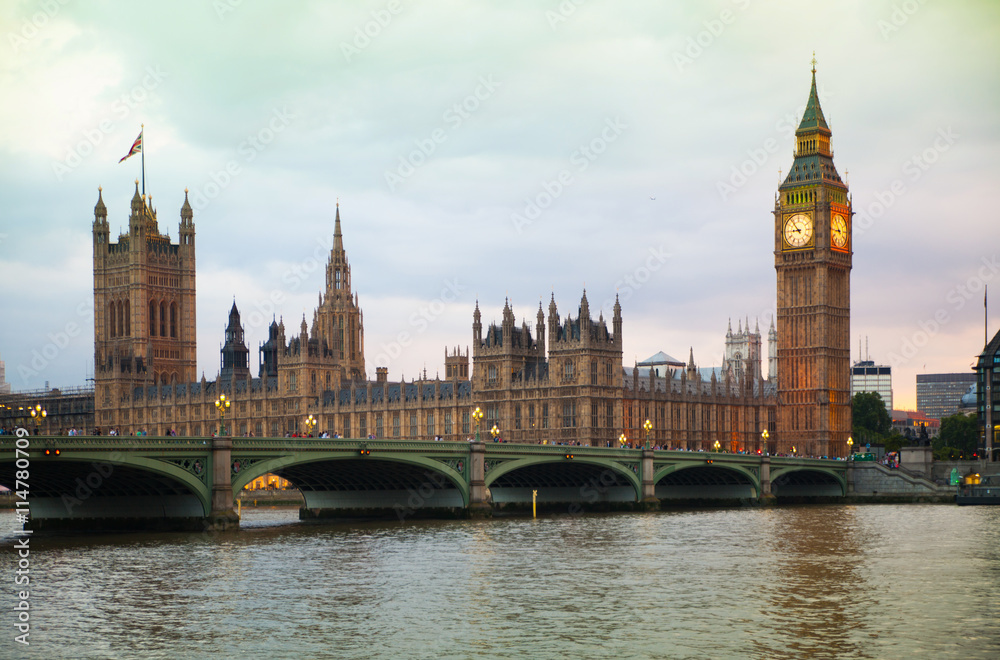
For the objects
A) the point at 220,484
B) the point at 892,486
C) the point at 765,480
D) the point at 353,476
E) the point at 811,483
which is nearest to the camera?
the point at 220,484

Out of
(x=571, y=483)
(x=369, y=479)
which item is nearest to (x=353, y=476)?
(x=369, y=479)

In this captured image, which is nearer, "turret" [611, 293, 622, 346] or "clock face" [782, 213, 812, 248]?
"turret" [611, 293, 622, 346]

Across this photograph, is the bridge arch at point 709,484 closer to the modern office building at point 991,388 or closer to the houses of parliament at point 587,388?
the houses of parliament at point 587,388

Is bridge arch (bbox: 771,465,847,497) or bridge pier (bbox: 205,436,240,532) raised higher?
bridge pier (bbox: 205,436,240,532)

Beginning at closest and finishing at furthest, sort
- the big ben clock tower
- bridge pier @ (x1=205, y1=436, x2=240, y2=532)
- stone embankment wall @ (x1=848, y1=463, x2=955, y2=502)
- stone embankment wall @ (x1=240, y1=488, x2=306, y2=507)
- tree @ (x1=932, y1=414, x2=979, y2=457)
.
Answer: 1. bridge pier @ (x1=205, y1=436, x2=240, y2=532)
2. stone embankment wall @ (x1=848, y1=463, x2=955, y2=502)
3. stone embankment wall @ (x1=240, y1=488, x2=306, y2=507)
4. the big ben clock tower
5. tree @ (x1=932, y1=414, x2=979, y2=457)

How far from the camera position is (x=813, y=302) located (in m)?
169

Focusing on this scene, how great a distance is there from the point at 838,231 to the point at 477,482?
3793 inches

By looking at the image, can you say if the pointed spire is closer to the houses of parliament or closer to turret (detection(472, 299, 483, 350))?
the houses of parliament

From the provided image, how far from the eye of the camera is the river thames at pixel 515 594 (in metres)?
38.8

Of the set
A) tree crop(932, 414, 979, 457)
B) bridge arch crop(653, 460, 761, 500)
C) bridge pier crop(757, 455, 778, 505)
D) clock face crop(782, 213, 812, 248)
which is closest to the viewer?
bridge arch crop(653, 460, 761, 500)

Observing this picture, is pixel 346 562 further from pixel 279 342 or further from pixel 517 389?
pixel 279 342

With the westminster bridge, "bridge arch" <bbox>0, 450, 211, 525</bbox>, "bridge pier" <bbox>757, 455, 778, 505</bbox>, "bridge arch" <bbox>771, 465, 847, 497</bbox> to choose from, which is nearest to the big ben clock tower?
"bridge arch" <bbox>771, 465, 847, 497</bbox>

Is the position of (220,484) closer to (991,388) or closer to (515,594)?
(515,594)

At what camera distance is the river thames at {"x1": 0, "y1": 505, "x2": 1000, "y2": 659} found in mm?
38750
